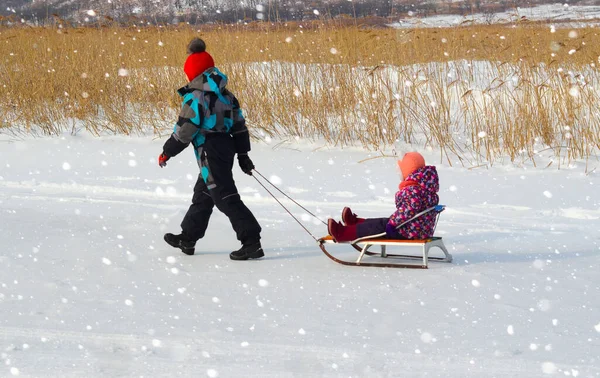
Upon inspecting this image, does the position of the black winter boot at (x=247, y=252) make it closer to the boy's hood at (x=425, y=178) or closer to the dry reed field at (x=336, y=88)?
the boy's hood at (x=425, y=178)

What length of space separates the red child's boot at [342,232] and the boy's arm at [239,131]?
0.81 meters

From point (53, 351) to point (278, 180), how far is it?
4.55m

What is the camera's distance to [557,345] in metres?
3.54

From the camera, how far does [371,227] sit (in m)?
5.05

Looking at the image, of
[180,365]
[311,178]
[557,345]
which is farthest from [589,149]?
[180,365]

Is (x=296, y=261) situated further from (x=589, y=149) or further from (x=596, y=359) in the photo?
(x=589, y=149)

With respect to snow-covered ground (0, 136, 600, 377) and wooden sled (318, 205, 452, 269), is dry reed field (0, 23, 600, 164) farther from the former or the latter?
wooden sled (318, 205, 452, 269)

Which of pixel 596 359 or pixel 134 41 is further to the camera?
pixel 134 41

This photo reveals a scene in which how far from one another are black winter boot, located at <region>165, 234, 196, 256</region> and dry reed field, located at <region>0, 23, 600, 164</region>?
352 centimetres

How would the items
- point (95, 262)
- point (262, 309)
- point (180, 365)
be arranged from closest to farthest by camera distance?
point (180, 365) → point (262, 309) → point (95, 262)

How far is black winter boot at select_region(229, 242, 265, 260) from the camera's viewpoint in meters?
5.19

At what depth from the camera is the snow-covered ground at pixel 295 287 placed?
3352mm

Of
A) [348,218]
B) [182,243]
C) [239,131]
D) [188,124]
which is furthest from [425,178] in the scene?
[182,243]

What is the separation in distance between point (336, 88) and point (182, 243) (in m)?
4.21
